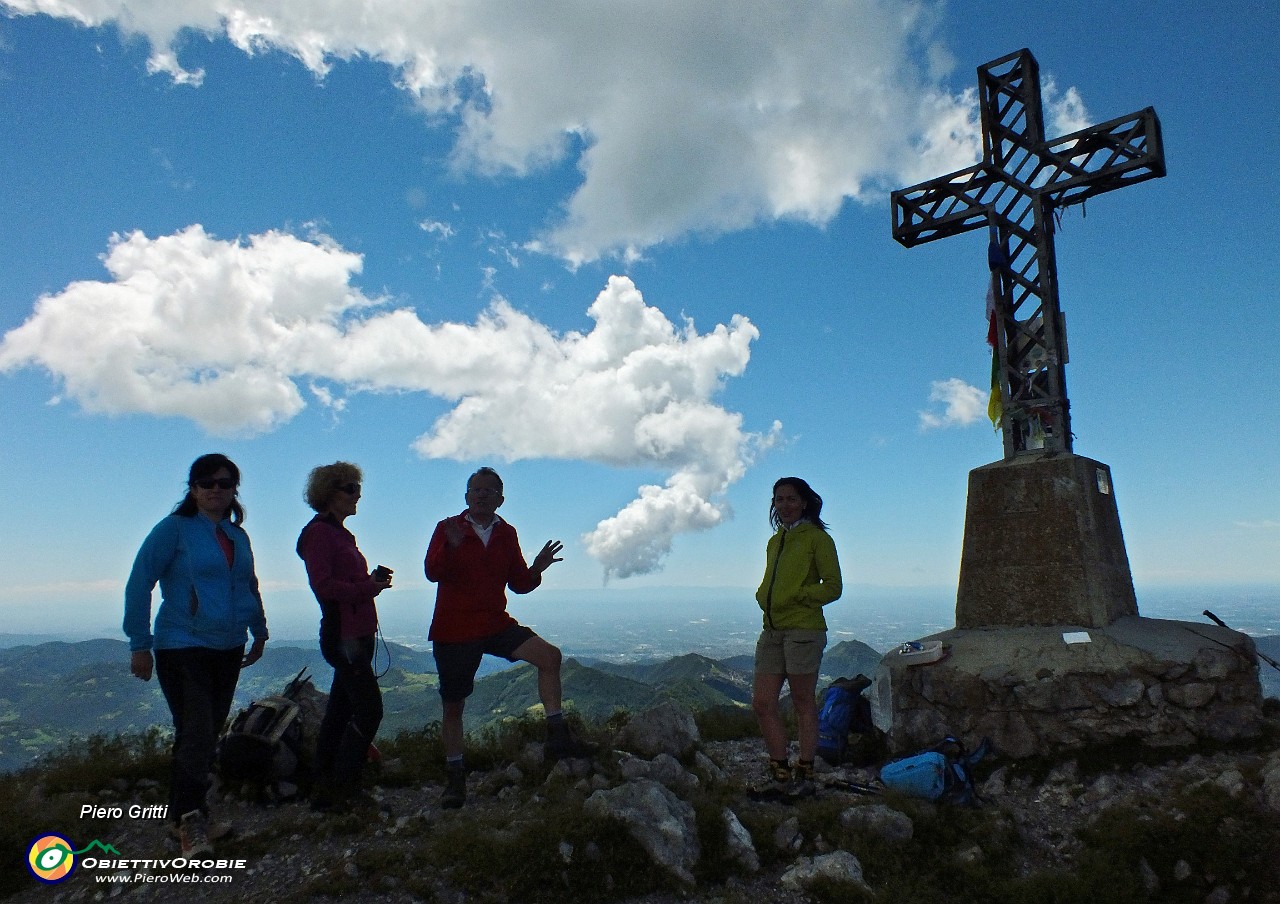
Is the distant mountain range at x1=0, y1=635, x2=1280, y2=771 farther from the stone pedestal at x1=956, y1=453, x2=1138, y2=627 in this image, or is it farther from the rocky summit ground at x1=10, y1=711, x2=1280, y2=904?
the stone pedestal at x1=956, y1=453, x2=1138, y2=627

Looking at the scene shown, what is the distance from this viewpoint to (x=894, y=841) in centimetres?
461

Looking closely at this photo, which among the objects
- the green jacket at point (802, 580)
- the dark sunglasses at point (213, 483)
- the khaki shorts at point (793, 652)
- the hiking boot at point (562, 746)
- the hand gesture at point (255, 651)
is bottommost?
the hiking boot at point (562, 746)

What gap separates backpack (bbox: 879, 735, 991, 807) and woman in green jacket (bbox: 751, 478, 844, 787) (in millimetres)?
703

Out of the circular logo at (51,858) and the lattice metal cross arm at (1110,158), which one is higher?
the lattice metal cross arm at (1110,158)

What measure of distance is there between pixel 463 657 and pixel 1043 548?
6.35 m

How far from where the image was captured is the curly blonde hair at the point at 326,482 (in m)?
5.46

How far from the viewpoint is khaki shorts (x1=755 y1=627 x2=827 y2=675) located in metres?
5.65

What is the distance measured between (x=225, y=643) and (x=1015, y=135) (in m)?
10.6

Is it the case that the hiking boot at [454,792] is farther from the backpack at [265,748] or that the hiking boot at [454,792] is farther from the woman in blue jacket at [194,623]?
the woman in blue jacket at [194,623]

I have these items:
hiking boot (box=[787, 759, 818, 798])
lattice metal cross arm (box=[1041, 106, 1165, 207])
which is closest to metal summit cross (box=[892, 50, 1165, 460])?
lattice metal cross arm (box=[1041, 106, 1165, 207])

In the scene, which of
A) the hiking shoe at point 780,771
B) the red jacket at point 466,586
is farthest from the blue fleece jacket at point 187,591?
the hiking shoe at point 780,771

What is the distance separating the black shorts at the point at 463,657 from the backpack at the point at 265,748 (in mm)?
1439

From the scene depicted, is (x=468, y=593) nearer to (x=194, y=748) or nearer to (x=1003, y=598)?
(x=194, y=748)

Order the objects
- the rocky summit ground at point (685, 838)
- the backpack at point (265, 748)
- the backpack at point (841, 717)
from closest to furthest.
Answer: the rocky summit ground at point (685, 838) → the backpack at point (265, 748) → the backpack at point (841, 717)
